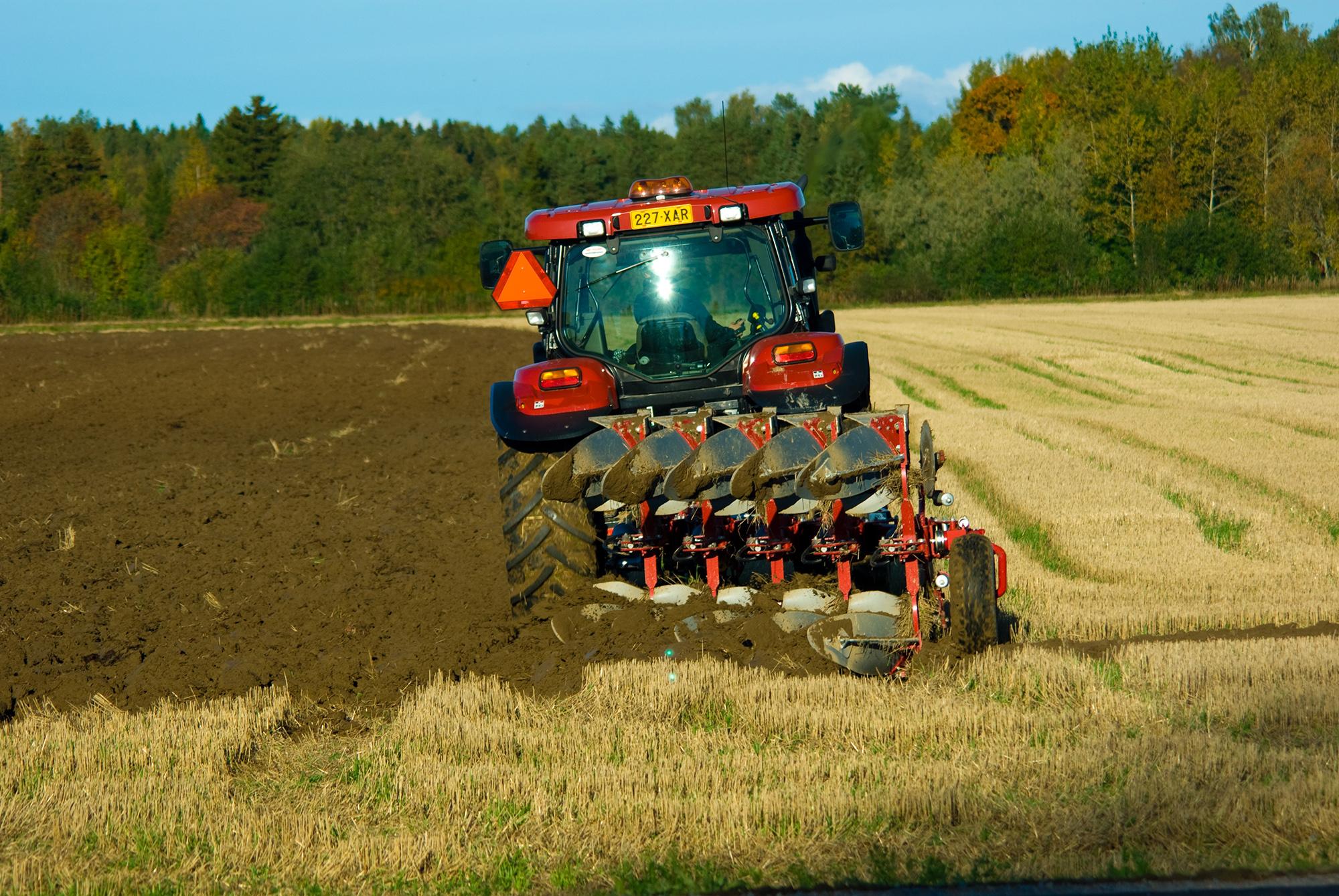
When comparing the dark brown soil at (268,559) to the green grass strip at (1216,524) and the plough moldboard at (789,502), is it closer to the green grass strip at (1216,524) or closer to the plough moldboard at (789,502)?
the plough moldboard at (789,502)

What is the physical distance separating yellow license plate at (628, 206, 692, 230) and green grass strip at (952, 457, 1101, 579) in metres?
3.32

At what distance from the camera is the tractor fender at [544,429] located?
652 cm

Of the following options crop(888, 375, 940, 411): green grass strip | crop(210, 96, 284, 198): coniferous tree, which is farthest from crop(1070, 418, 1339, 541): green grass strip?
crop(210, 96, 284, 198): coniferous tree

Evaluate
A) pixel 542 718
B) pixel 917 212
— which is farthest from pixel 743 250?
pixel 917 212

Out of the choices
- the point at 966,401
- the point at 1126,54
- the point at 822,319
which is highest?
the point at 1126,54

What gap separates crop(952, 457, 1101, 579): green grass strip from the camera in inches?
339

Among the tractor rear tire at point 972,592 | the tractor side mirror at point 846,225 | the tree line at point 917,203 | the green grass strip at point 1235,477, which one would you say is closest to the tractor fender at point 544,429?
the tractor side mirror at point 846,225

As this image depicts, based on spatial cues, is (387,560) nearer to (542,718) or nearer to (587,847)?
(542,718)

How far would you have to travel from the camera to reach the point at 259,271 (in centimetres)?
5222

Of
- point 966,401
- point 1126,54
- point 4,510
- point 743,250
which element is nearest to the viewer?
point 743,250

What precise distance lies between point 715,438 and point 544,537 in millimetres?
1077

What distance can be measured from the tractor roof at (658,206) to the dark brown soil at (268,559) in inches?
74.9

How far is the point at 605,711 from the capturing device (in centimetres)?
555

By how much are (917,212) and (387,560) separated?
46.7 m
